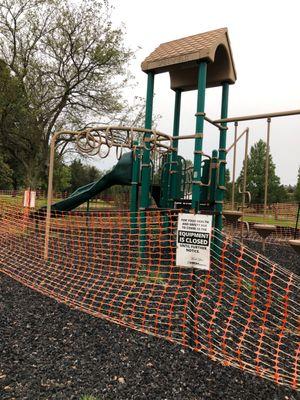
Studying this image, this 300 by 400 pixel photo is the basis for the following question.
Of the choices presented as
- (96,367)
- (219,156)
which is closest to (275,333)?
(96,367)

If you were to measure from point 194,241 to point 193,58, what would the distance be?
11.0 feet

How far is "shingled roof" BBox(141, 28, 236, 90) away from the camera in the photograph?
5.11 m

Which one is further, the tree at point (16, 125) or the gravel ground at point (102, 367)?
the tree at point (16, 125)

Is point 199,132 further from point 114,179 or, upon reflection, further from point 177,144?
point 114,179

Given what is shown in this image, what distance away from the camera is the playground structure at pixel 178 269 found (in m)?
3.11

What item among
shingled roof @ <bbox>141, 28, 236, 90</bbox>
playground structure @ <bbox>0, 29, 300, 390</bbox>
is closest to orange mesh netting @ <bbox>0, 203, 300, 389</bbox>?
playground structure @ <bbox>0, 29, 300, 390</bbox>

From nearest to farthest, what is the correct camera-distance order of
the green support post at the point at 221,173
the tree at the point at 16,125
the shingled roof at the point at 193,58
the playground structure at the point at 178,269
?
1. the playground structure at the point at 178,269
2. the shingled roof at the point at 193,58
3. the green support post at the point at 221,173
4. the tree at the point at 16,125

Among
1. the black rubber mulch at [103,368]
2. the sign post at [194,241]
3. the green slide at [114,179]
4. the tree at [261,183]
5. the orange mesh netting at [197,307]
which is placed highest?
the tree at [261,183]

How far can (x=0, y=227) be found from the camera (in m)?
8.60

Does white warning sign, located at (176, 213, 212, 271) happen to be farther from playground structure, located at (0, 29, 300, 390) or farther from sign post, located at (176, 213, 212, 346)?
playground structure, located at (0, 29, 300, 390)

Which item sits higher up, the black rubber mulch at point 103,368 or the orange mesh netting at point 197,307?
the orange mesh netting at point 197,307

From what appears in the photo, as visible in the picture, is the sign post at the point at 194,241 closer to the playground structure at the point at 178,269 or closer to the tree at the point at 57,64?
the playground structure at the point at 178,269

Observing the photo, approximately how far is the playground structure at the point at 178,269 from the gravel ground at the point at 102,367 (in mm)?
183

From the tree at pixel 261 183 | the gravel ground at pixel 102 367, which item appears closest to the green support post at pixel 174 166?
the gravel ground at pixel 102 367
